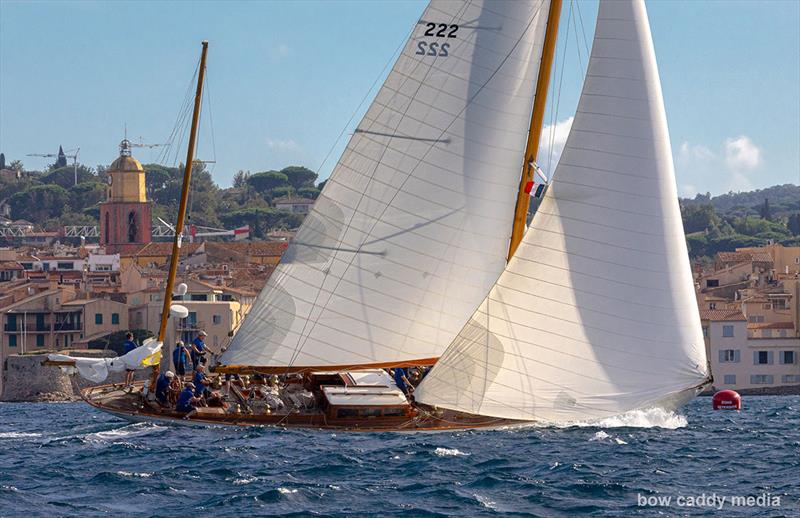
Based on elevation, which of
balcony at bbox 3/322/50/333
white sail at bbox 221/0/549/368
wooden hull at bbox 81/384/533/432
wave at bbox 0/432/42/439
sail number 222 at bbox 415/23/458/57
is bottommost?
wave at bbox 0/432/42/439

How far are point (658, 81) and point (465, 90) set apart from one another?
3392 millimetres

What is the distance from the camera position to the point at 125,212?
12688 centimetres

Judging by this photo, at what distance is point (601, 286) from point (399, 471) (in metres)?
4.88

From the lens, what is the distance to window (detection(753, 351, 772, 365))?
76.7 m

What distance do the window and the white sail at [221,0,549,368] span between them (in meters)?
51.8

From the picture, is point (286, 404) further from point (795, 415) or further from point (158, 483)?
point (795, 415)

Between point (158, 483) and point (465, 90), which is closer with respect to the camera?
point (158, 483)

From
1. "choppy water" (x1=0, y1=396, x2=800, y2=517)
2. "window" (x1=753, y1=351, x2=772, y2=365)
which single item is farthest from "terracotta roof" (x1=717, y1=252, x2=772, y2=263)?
"choppy water" (x1=0, y1=396, x2=800, y2=517)

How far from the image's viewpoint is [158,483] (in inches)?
845

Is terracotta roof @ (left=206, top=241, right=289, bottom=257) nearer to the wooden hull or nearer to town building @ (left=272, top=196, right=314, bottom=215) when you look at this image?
town building @ (left=272, top=196, right=314, bottom=215)

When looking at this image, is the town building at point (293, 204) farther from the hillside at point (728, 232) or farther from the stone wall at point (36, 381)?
the stone wall at point (36, 381)

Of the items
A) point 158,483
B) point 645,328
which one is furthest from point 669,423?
point 158,483

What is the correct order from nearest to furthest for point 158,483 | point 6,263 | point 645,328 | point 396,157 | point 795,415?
point 158,483
point 645,328
point 396,157
point 795,415
point 6,263

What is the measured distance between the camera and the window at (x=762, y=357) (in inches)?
3019
